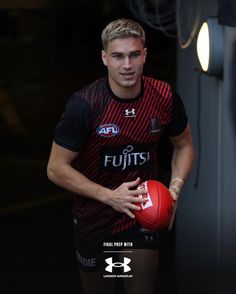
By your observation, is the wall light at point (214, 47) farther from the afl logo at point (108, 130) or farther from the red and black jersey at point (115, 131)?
the afl logo at point (108, 130)

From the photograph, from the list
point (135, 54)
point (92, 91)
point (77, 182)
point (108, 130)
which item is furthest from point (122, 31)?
point (77, 182)

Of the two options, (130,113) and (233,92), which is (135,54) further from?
(233,92)

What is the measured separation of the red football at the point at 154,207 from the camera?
14.2 feet

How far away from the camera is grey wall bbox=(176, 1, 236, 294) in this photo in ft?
17.0

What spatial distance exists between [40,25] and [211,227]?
26.6m

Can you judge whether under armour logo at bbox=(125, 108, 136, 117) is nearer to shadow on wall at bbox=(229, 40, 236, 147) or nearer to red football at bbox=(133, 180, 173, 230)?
red football at bbox=(133, 180, 173, 230)

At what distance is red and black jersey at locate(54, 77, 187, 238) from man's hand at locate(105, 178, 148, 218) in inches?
7.9

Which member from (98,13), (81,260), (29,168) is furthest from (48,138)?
(98,13)

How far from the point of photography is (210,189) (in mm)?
5562

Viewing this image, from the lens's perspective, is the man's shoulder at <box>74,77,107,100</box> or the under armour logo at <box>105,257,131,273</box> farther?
the under armour logo at <box>105,257,131,273</box>

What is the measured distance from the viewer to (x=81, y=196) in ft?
15.5

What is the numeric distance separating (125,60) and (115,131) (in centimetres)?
34

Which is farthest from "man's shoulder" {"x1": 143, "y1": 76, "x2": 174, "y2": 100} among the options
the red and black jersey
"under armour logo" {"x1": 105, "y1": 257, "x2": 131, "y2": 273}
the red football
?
"under armour logo" {"x1": 105, "y1": 257, "x2": 131, "y2": 273}

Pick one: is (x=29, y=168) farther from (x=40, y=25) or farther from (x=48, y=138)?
(x=40, y=25)
